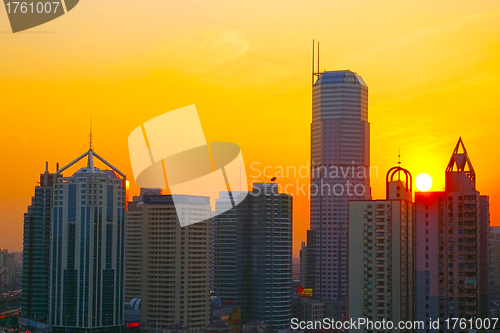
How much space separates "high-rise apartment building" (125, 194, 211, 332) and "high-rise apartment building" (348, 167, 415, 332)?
160 feet

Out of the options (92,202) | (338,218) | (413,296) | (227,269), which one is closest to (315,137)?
(338,218)

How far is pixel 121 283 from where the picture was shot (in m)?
109

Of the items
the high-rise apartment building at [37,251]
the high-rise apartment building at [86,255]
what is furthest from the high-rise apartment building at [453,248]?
the high-rise apartment building at [37,251]

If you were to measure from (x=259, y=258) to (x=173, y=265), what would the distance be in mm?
17113

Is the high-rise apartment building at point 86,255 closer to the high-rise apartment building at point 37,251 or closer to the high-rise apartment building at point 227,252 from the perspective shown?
the high-rise apartment building at point 37,251

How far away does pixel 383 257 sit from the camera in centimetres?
6247

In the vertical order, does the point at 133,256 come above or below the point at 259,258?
above

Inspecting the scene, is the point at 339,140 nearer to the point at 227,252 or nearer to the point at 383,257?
the point at 227,252

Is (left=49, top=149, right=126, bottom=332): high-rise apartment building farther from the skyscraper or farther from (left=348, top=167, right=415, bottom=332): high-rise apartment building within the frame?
the skyscraper

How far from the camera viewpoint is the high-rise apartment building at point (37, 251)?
4695 inches

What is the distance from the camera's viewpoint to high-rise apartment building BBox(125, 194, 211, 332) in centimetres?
11050

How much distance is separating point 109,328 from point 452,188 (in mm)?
59975

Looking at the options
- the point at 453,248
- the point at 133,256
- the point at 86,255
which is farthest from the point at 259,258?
the point at 453,248

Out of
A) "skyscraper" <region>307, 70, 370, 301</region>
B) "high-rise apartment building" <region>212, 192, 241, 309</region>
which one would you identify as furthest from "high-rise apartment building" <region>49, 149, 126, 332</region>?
"skyscraper" <region>307, 70, 370, 301</region>
